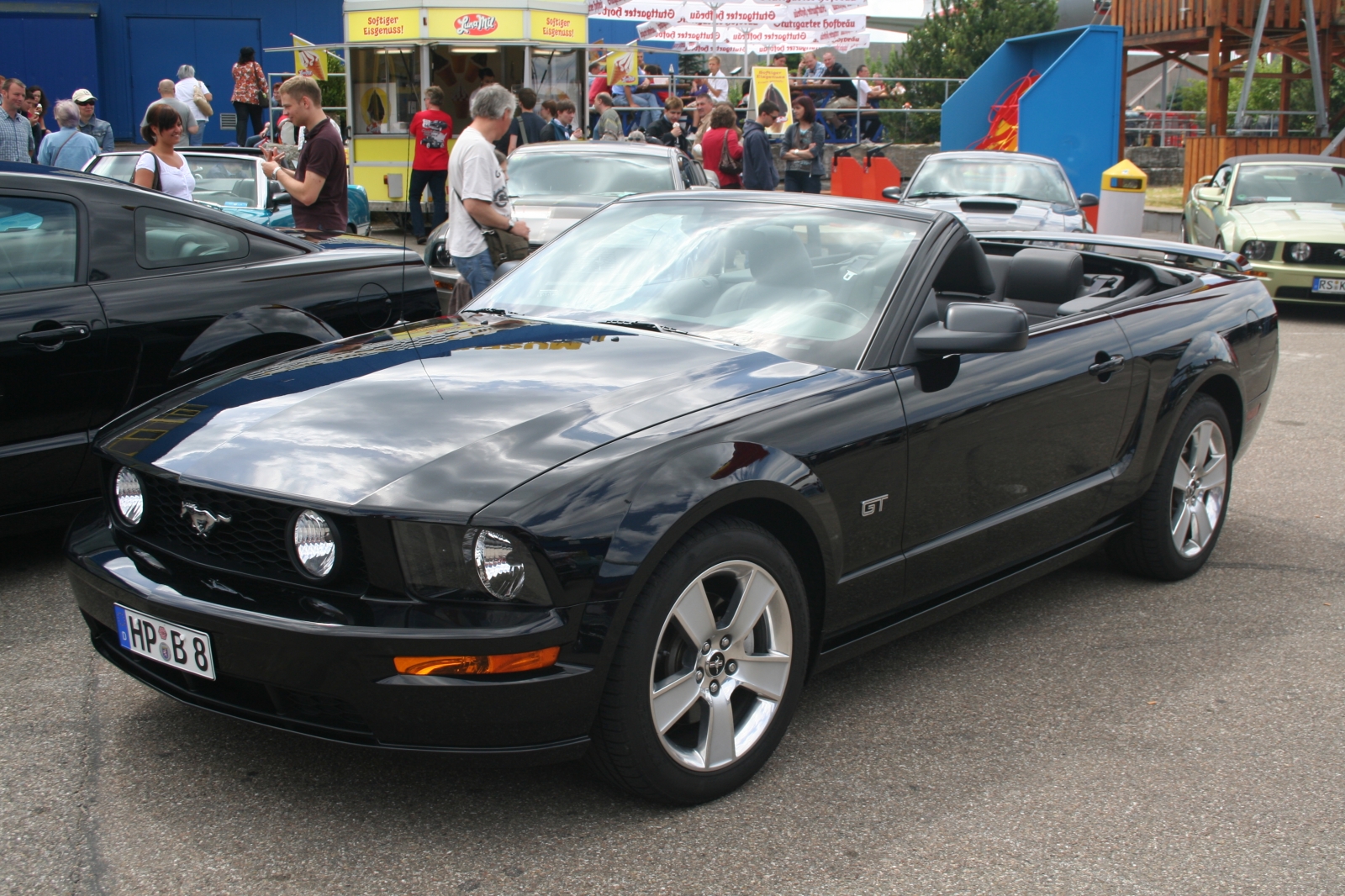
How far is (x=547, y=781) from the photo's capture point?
3.19 m

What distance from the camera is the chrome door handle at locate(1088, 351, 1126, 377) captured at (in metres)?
4.26

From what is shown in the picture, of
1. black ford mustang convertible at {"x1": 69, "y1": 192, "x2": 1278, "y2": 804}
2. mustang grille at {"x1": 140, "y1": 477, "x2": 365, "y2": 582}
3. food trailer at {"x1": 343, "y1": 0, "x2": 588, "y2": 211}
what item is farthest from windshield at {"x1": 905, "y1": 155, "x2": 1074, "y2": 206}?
mustang grille at {"x1": 140, "y1": 477, "x2": 365, "y2": 582}

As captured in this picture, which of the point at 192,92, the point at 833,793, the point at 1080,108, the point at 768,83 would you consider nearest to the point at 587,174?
the point at 833,793

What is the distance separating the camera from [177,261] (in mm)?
5125

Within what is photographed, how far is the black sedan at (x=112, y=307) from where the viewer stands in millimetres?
4527

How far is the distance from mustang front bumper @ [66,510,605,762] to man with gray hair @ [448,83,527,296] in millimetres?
4681

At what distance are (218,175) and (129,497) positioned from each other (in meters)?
9.05

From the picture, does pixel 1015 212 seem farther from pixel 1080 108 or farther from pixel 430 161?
pixel 1080 108

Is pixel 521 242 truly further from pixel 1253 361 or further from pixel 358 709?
pixel 358 709

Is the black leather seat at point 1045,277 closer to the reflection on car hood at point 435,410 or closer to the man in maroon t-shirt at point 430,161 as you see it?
the reflection on car hood at point 435,410

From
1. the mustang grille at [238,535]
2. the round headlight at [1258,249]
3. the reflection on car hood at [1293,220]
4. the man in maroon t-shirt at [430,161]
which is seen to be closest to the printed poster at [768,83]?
the man in maroon t-shirt at [430,161]

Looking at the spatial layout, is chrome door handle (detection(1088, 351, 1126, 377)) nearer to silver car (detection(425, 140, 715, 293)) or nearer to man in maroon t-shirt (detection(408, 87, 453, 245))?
silver car (detection(425, 140, 715, 293))

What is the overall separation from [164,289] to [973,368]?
122 inches

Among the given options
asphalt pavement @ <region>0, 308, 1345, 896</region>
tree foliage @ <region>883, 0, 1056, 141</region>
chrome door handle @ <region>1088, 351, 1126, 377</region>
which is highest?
tree foliage @ <region>883, 0, 1056, 141</region>
